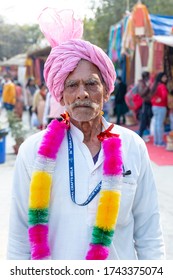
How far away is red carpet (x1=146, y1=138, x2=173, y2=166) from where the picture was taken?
1027cm

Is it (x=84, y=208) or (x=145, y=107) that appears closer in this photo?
(x=84, y=208)

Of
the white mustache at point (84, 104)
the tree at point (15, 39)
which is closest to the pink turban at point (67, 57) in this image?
the white mustache at point (84, 104)

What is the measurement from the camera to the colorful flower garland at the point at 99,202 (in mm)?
2209

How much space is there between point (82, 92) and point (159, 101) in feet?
32.4

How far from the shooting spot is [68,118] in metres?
2.46

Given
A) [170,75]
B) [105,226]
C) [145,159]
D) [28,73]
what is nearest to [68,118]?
[145,159]

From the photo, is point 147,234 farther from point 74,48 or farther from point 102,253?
point 74,48

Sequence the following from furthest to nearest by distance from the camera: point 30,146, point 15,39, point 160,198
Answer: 1. point 15,39
2. point 160,198
3. point 30,146

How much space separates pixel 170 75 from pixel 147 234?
1120 cm

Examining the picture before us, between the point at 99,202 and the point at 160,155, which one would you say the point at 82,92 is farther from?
the point at 160,155

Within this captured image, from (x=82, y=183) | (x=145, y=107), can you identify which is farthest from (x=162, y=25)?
(x=82, y=183)

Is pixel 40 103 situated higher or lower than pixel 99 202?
lower

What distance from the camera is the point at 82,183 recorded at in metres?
2.26

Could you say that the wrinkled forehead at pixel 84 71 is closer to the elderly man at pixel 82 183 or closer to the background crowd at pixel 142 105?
the elderly man at pixel 82 183
